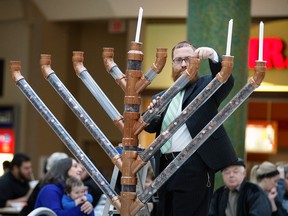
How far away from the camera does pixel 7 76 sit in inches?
661

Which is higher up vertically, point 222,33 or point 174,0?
point 174,0

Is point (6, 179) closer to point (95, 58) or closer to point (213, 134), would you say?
point (95, 58)

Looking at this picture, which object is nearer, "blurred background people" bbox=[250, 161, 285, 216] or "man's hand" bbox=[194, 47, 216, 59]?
"man's hand" bbox=[194, 47, 216, 59]

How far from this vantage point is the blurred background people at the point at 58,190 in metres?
7.72

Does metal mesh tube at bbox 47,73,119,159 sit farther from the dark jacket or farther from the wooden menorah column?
the dark jacket

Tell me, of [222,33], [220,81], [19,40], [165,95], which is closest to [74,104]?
[165,95]

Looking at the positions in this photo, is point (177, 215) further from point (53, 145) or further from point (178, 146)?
point (53, 145)

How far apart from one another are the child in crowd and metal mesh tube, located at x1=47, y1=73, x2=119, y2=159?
321cm

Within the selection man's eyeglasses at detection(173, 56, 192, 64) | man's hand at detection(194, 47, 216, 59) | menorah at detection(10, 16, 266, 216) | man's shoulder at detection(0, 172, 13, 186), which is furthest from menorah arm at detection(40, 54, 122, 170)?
man's shoulder at detection(0, 172, 13, 186)

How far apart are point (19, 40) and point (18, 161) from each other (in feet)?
17.2

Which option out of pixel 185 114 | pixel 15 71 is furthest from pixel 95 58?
pixel 185 114

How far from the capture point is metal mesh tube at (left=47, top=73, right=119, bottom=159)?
179 inches

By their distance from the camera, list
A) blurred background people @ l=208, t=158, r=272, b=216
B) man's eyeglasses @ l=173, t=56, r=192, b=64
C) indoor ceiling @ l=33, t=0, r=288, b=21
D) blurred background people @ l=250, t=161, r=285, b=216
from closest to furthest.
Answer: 1. man's eyeglasses @ l=173, t=56, r=192, b=64
2. blurred background people @ l=208, t=158, r=272, b=216
3. blurred background people @ l=250, t=161, r=285, b=216
4. indoor ceiling @ l=33, t=0, r=288, b=21

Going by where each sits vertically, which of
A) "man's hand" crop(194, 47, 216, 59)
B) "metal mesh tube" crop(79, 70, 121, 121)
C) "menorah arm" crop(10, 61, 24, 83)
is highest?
"man's hand" crop(194, 47, 216, 59)
